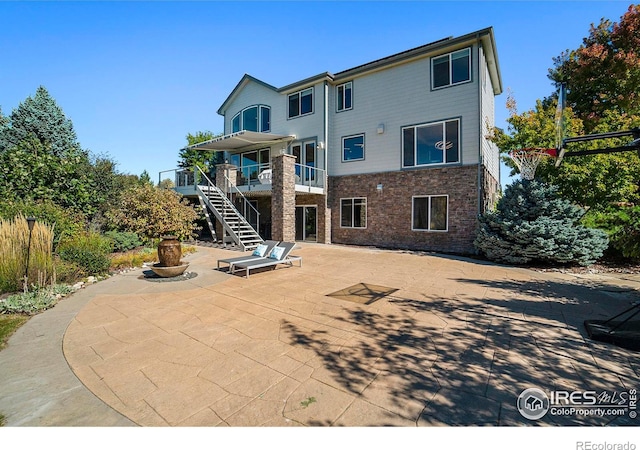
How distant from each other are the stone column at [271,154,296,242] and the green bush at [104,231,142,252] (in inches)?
221

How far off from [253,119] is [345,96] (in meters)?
6.91

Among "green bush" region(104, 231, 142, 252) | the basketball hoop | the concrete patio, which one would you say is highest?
the basketball hoop

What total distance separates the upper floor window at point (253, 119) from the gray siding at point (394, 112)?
4848 millimetres

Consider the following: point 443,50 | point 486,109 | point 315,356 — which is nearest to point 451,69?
point 443,50

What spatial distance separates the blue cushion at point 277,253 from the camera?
29.9 ft

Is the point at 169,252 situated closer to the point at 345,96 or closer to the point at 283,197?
the point at 283,197

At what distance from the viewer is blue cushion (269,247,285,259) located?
9.10 metres

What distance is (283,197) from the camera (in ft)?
44.3

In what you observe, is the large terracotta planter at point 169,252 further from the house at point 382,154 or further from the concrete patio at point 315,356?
the house at point 382,154

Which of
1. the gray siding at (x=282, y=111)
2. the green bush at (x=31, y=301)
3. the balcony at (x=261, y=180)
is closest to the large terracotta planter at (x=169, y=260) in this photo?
the green bush at (x=31, y=301)

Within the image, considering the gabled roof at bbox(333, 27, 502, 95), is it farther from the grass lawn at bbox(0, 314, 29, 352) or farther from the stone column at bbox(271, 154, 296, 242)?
the grass lawn at bbox(0, 314, 29, 352)

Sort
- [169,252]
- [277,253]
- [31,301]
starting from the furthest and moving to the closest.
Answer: [277,253] < [169,252] < [31,301]

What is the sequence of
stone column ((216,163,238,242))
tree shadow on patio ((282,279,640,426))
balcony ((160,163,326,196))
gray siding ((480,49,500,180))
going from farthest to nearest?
stone column ((216,163,238,242)) < balcony ((160,163,326,196)) < gray siding ((480,49,500,180)) < tree shadow on patio ((282,279,640,426))

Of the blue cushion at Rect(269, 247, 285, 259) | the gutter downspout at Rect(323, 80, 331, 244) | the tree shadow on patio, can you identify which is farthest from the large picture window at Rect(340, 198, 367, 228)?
the tree shadow on patio
